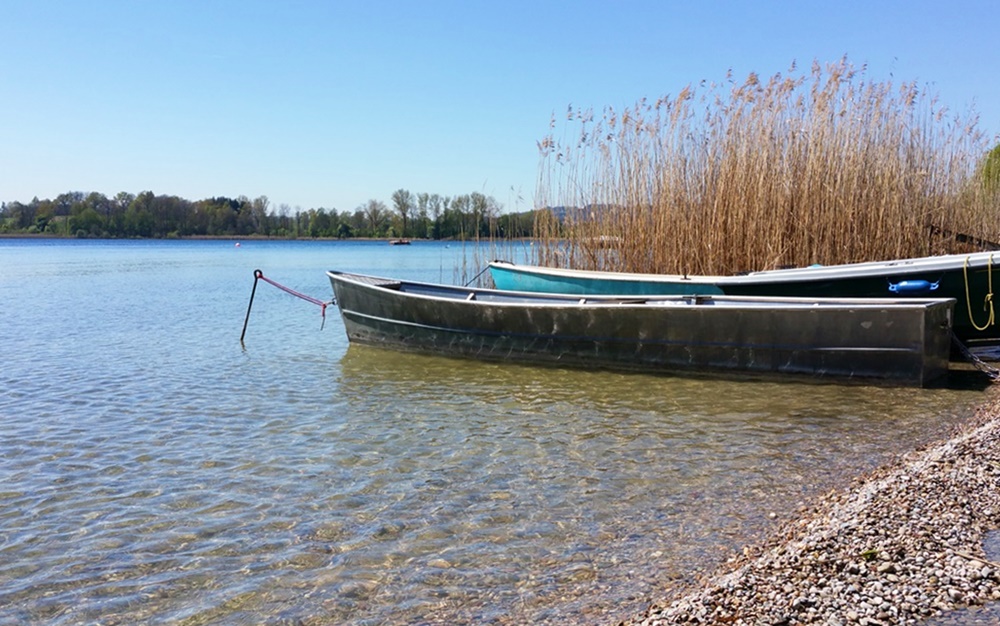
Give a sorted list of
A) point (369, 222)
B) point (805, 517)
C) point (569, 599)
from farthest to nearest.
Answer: point (369, 222) < point (805, 517) < point (569, 599)

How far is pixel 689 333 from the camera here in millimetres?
7891

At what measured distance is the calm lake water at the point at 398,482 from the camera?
3.36 meters

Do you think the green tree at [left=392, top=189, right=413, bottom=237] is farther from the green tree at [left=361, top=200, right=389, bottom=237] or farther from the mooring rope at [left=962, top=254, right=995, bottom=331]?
the mooring rope at [left=962, top=254, right=995, bottom=331]

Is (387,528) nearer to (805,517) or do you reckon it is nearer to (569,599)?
(569,599)

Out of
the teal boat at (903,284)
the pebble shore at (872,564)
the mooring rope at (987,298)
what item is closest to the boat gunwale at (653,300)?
the teal boat at (903,284)

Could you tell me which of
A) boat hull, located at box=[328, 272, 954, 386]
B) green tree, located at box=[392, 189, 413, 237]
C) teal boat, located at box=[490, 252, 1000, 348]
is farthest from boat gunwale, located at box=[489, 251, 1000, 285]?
green tree, located at box=[392, 189, 413, 237]

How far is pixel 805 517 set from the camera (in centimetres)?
400

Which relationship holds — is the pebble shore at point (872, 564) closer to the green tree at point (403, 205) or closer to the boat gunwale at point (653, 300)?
the boat gunwale at point (653, 300)

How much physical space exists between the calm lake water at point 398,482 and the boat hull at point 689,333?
23 centimetres

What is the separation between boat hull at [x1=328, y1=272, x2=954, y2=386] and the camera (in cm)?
713

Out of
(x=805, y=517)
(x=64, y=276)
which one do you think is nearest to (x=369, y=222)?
(x=64, y=276)

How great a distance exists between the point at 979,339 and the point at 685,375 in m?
3.39

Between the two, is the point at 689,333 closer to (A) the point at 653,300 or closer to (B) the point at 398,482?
(A) the point at 653,300

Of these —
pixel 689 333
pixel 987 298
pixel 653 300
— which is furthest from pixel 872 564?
pixel 987 298
